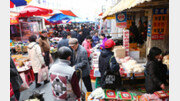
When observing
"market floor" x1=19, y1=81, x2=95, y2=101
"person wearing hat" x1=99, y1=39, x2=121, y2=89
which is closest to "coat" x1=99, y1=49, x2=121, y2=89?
"person wearing hat" x1=99, y1=39, x2=121, y2=89

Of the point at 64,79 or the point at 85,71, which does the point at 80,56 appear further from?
the point at 64,79

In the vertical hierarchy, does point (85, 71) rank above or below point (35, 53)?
below

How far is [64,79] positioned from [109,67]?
135cm

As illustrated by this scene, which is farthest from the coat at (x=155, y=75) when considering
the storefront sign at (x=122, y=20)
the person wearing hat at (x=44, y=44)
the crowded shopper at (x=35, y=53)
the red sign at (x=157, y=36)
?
the person wearing hat at (x=44, y=44)

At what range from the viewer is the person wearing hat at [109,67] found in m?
3.30

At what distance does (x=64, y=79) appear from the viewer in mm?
2477

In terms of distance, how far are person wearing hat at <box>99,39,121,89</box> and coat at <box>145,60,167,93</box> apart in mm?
773

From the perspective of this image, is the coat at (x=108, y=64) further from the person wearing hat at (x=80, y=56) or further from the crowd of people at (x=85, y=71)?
the person wearing hat at (x=80, y=56)

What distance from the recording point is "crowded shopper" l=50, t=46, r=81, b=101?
2.49 metres

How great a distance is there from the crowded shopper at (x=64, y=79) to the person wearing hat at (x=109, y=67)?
110 centimetres

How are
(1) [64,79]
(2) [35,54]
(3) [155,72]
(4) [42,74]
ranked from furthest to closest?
(4) [42,74], (2) [35,54], (3) [155,72], (1) [64,79]

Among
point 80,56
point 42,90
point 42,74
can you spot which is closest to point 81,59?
point 80,56

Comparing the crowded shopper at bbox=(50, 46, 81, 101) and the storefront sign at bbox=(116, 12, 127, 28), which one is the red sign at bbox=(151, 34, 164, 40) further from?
the crowded shopper at bbox=(50, 46, 81, 101)

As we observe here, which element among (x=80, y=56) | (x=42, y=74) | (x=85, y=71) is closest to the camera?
(x=80, y=56)
